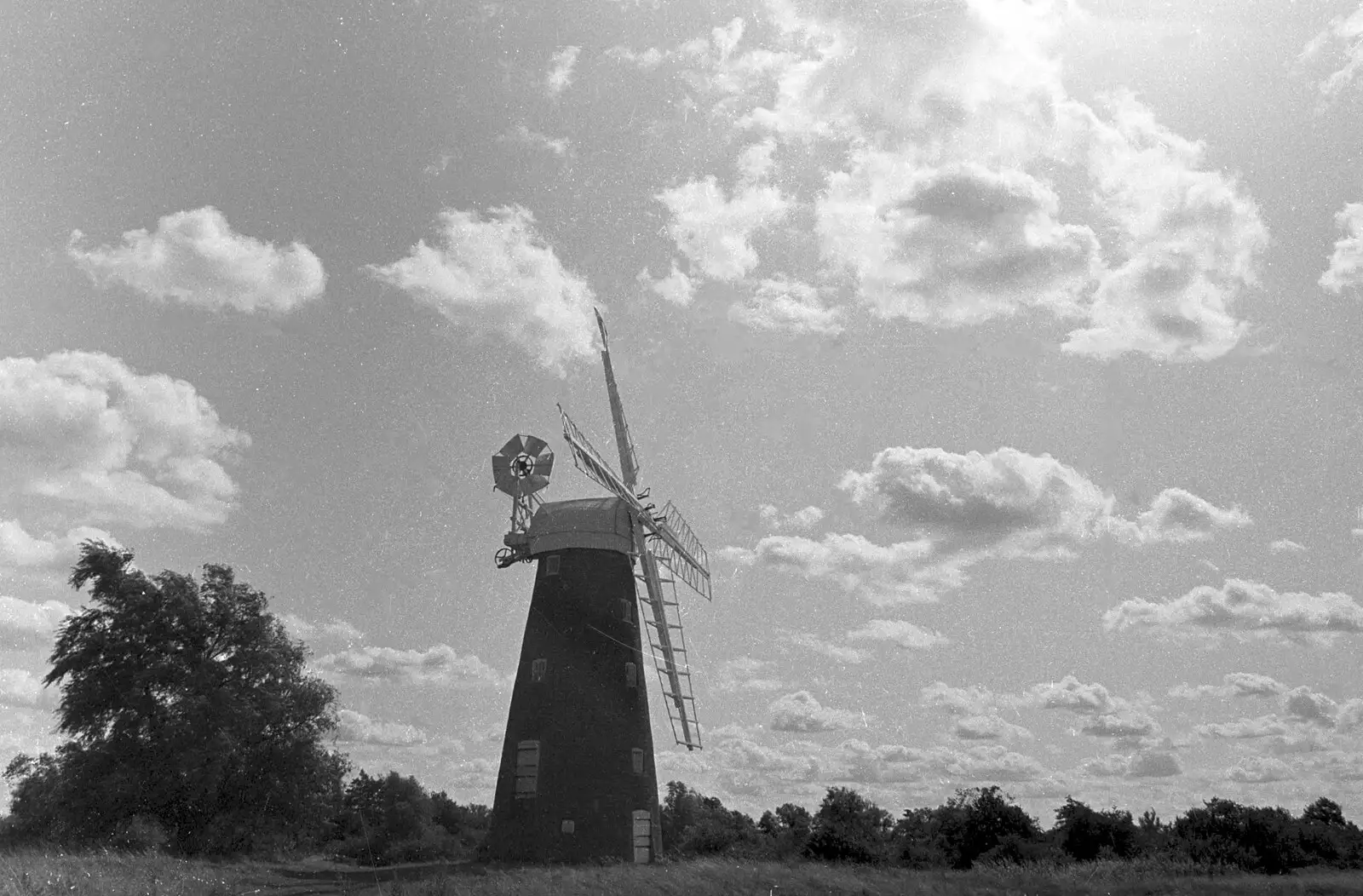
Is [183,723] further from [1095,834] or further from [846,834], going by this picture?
[1095,834]

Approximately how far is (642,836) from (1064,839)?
19307mm

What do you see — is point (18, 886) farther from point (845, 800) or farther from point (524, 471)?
point (845, 800)

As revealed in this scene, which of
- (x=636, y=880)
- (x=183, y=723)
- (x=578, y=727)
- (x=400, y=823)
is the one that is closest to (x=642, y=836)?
(x=578, y=727)

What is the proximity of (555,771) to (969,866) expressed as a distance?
18913 millimetres

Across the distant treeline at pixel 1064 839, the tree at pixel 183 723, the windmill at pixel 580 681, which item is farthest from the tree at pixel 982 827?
the tree at pixel 183 723

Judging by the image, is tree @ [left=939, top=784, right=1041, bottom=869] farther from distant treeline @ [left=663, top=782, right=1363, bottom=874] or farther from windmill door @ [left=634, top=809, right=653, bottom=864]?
windmill door @ [left=634, top=809, right=653, bottom=864]

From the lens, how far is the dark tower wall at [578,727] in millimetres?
38625

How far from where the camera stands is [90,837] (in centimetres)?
3662

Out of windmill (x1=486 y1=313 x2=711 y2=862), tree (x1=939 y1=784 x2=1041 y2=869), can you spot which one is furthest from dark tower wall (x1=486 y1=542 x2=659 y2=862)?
tree (x1=939 y1=784 x2=1041 y2=869)

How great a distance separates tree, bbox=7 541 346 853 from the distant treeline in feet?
54.4

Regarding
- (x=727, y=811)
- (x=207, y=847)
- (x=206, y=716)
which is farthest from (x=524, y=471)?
(x=727, y=811)

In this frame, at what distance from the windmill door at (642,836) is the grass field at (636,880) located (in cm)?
203

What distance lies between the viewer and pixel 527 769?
3953cm

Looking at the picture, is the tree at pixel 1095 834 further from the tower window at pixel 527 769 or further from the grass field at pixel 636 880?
the tower window at pixel 527 769
